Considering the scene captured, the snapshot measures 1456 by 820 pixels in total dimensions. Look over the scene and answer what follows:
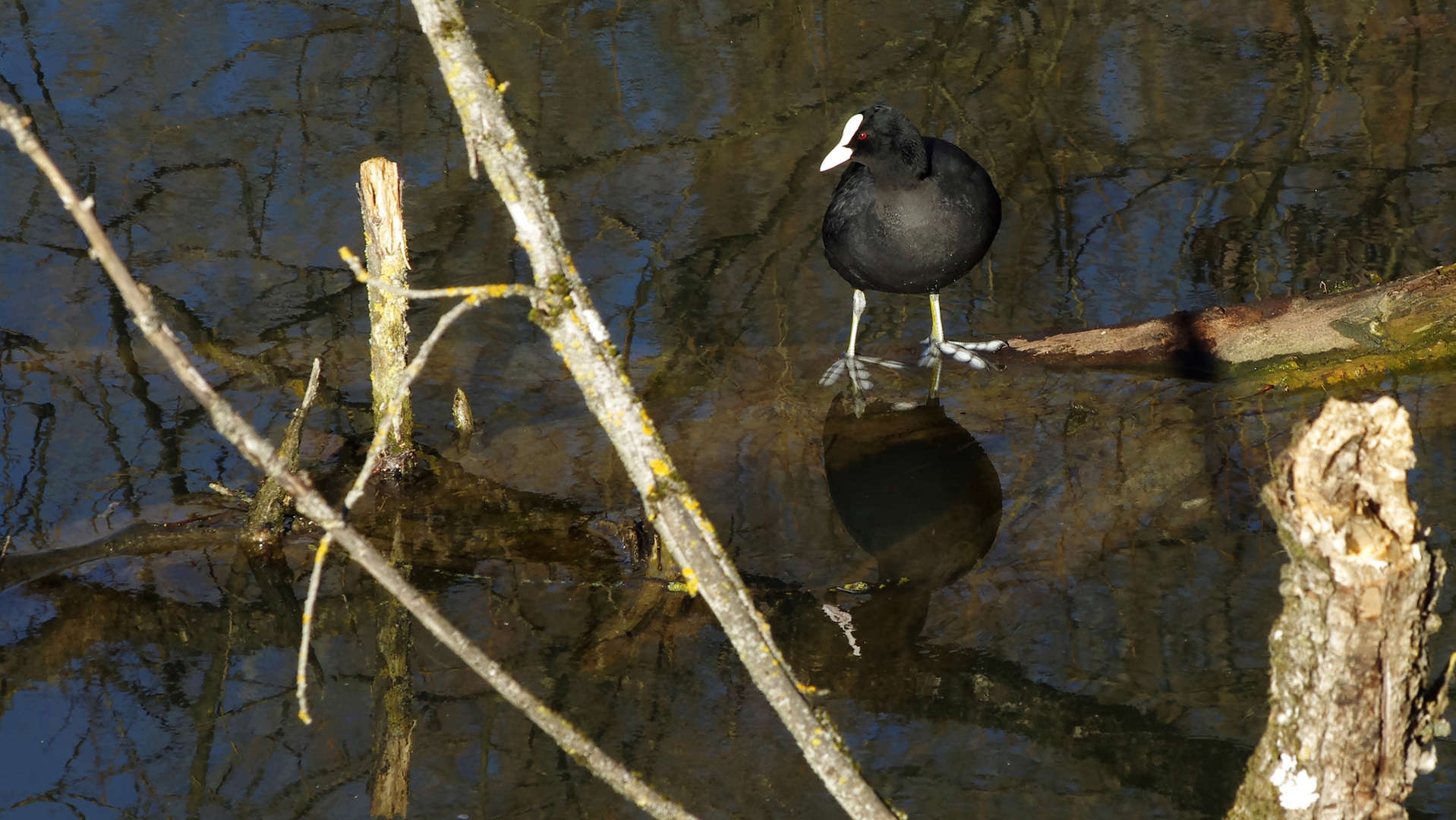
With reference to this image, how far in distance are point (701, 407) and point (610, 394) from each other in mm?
2940

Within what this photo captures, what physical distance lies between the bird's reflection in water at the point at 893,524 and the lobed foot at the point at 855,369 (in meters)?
0.11

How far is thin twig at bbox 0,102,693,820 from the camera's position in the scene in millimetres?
1470

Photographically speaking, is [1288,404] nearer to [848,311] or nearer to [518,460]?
[848,311]

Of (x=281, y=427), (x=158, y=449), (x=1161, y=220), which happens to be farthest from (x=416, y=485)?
(x=1161, y=220)

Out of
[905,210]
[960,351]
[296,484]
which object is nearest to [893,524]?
[960,351]

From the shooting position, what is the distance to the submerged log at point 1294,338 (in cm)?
456

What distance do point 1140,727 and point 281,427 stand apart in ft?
10.7

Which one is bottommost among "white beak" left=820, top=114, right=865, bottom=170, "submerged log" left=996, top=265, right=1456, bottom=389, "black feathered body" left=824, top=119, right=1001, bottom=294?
"submerged log" left=996, top=265, right=1456, bottom=389

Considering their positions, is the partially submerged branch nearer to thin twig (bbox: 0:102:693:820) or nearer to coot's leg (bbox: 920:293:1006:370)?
thin twig (bbox: 0:102:693:820)

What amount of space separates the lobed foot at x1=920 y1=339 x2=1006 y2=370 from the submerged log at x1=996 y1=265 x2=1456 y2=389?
274 mm

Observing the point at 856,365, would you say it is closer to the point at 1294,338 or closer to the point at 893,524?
the point at 893,524

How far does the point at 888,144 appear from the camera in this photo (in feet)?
15.0

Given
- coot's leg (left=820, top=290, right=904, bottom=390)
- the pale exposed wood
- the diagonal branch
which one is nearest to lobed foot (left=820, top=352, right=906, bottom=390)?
coot's leg (left=820, top=290, right=904, bottom=390)

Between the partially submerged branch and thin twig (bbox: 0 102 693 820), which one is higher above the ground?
thin twig (bbox: 0 102 693 820)
